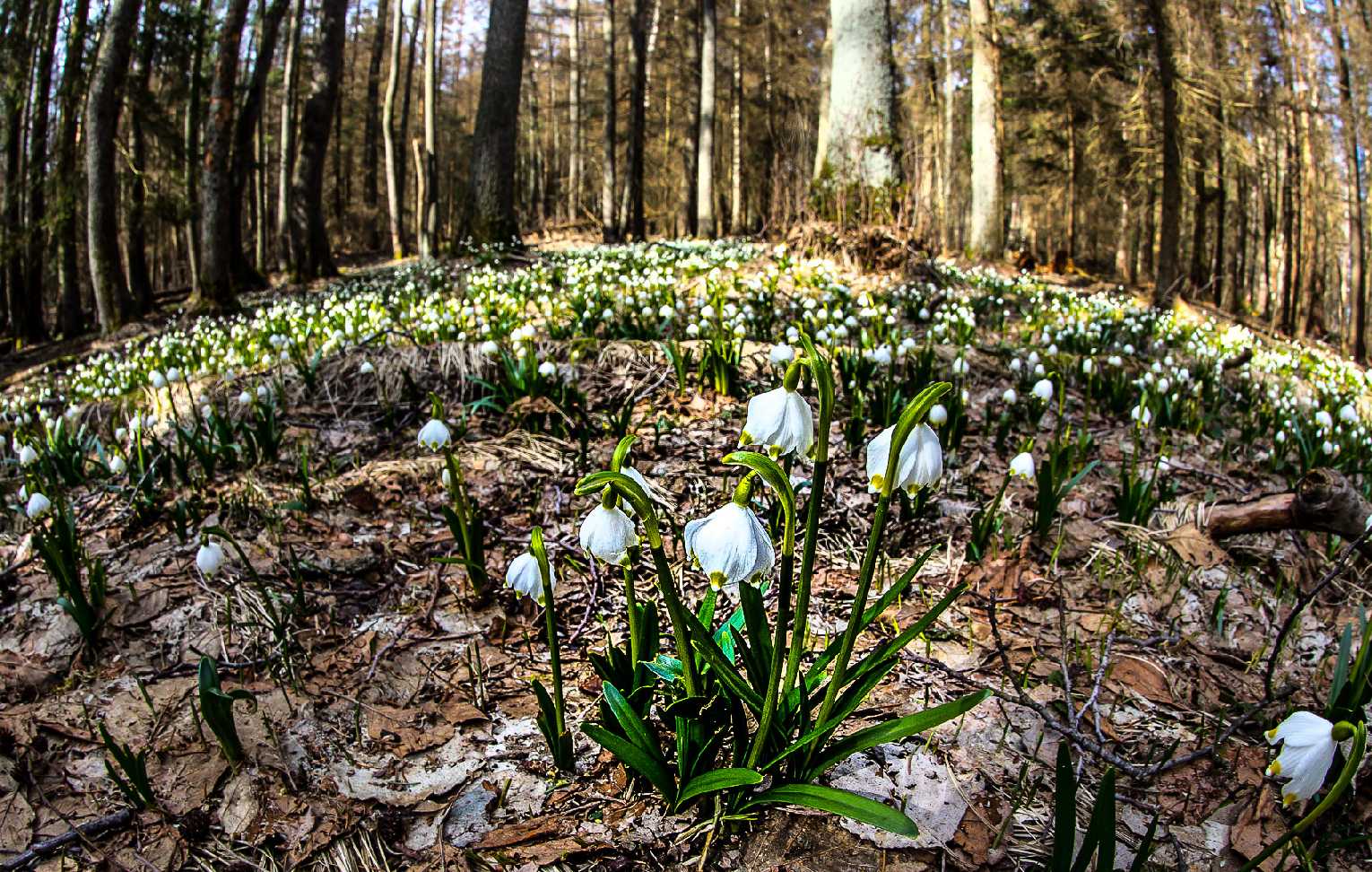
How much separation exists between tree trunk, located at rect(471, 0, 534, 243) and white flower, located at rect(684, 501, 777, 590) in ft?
29.8

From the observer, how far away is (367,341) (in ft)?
14.4

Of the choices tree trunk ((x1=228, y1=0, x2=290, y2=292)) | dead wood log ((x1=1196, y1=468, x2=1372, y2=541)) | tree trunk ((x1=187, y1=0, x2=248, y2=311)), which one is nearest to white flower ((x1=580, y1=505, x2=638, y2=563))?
dead wood log ((x1=1196, y1=468, x2=1372, y2=541))

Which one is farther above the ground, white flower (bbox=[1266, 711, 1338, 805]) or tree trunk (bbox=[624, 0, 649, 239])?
tree trunk (bbox=[624, 0, 649, 239])

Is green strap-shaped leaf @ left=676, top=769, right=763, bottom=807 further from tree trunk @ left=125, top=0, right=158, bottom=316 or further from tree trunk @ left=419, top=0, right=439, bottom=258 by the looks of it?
tree trunk @ left=125, top=0, right=158, bottom=316

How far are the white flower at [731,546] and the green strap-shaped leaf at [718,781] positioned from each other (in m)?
0.37

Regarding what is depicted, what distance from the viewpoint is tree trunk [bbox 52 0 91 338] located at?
1199 cm

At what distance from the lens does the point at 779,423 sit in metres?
1.21

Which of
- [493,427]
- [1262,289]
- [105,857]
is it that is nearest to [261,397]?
[493,427]

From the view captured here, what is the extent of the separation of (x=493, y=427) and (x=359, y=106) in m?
29.0

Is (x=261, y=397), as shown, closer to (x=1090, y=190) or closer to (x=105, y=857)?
(x=105, y=857)

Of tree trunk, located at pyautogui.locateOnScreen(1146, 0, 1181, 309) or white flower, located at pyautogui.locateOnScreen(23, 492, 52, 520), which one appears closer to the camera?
white flower, located at pyautogui.locateOnScreen(23, 492, 52, 520)

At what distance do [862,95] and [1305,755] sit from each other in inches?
278

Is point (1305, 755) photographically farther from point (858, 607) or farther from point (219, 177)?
point (219, 177)

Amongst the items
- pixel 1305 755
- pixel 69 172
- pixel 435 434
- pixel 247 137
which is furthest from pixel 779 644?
pixel 69 172
